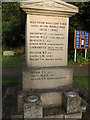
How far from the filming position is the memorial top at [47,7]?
270 cm

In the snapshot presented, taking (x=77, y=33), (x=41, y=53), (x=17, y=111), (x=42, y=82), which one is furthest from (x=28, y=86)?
(x=77, y=33)

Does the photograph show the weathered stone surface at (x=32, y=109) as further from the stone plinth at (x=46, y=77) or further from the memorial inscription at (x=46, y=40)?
the memorial inscription at (x=46, y=40)

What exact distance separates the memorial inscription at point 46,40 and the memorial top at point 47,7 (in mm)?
186

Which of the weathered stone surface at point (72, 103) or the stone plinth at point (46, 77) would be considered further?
the stone plinth at point (46, 77)

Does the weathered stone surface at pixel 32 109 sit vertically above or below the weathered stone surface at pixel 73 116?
above

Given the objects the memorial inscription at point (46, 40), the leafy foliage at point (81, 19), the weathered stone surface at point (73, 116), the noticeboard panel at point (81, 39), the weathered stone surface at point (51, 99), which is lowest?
the weathered stone surface at point (73, 116)

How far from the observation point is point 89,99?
12.4ft

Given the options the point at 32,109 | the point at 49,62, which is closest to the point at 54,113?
the point at 32,109

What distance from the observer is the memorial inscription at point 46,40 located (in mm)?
3066

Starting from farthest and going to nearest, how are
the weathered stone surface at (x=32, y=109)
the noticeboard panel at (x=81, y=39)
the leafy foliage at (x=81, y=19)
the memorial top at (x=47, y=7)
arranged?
the noticeboard panel at (x=81, y=39), the leafy foliage at (x=81, y=19), the memorial top at (x=47, y=7), the weathered stone surface at (x=32, y=109)

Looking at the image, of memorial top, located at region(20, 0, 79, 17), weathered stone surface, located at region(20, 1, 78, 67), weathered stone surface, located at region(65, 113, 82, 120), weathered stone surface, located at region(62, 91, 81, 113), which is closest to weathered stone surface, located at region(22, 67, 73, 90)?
Result: weathered stone surface, located at region(20, 1, 78, 67)

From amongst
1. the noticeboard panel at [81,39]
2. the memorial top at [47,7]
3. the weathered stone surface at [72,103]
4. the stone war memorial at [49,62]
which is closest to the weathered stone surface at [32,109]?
the stone war memorial at [49,62]

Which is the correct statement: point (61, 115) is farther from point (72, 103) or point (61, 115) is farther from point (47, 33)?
point (47, 33)

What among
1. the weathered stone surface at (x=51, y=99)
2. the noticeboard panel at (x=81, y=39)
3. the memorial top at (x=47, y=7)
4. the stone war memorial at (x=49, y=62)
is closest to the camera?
the memorial top at (x=47, y=7)
